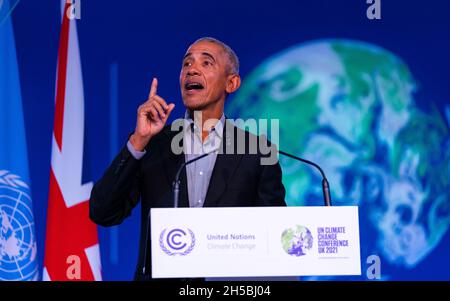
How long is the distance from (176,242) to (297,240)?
1.22 ft

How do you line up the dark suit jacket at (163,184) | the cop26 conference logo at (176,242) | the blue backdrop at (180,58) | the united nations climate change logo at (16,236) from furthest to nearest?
the blue backdrop at (180,58) → the united nations climate change logo at (16,236) → the dark suit jacket at (163,184) → the cop26 conference logo at (176,242)

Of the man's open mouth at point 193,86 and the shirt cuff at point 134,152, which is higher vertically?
the man's open mouth at point 193,86

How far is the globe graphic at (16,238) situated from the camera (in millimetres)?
4266

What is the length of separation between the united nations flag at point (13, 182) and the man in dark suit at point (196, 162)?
5.51ft

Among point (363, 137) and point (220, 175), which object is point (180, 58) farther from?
point (220, 175)

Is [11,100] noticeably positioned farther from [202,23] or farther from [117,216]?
[117,216]

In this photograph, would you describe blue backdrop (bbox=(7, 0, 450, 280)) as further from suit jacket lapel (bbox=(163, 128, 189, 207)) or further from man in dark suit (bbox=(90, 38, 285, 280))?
suit jacket lapel (bbox=(163, 128, 189, 207))

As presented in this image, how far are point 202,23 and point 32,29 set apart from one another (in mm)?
1073

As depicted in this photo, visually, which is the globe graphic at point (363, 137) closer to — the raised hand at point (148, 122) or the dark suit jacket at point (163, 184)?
the dark suit jacket at point (163, 184)

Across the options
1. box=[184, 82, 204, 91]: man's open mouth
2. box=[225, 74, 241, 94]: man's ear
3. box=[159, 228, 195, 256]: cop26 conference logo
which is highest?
box=[225, 74, 241, 94]: man's ear

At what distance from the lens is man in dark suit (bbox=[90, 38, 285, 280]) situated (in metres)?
2.64

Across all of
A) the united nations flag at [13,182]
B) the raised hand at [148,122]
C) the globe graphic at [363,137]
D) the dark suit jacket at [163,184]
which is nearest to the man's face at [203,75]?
the dark suit jacket at [163,184]

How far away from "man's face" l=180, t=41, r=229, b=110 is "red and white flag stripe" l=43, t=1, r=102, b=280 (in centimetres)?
154

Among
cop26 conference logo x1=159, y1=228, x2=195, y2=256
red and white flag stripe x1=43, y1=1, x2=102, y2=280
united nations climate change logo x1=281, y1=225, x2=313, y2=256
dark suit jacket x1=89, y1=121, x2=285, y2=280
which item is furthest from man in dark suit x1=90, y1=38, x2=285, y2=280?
red and white flag stripe x1=43, y1=1, x2=102, y2=280
